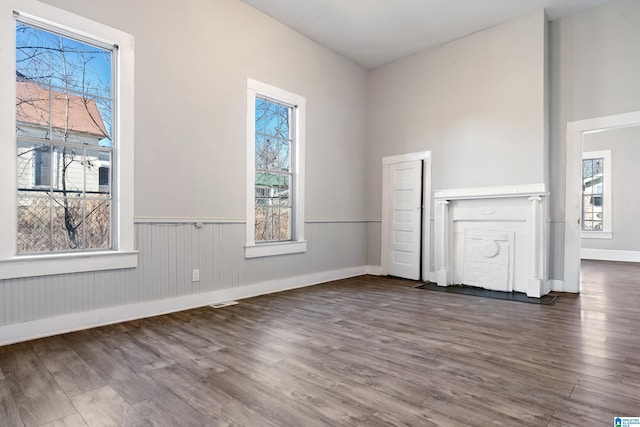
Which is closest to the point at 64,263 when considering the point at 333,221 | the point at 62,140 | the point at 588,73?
the point at 62,140

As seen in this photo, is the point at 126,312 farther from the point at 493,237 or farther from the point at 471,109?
the point at 471,109

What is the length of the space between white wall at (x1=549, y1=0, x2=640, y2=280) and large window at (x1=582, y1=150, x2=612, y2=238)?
15.7 ft

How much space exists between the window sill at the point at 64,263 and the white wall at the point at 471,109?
398cm

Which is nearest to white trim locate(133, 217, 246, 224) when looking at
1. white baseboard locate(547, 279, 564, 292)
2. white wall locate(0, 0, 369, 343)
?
white wall locate(0, 0, 369, 343)

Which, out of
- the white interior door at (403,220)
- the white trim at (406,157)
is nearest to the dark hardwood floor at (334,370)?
the white interior door at (403,220)

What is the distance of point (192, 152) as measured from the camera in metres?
3.74

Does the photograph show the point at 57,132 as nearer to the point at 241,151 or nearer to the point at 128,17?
the point at 128,17

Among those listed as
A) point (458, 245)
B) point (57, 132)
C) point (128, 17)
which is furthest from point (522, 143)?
point (57, 132)

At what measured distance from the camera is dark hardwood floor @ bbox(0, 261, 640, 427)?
171cm

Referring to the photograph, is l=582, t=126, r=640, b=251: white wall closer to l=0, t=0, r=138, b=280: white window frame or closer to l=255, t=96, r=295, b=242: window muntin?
l=255, t=96, r=295, b=242: window muntin

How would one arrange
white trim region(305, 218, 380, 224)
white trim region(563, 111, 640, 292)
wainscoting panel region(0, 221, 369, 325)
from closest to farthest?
wainscoting panel region(0, 221, 369, 325) < white trim region(563, 111, 640, 292) < white trim region(305, 218, 380, 224)

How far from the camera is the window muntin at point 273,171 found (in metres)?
4.55

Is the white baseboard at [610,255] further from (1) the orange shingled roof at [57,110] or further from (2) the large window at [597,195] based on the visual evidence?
(1) the orange shingled roof at [57,110]

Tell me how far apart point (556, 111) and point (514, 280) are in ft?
7.42
